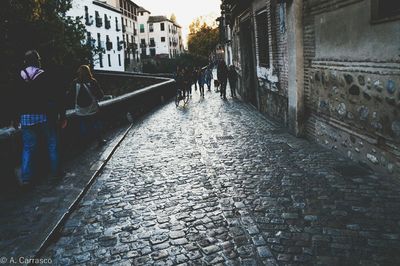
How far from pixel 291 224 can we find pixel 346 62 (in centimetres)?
337

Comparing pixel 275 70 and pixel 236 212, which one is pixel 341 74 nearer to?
pixel 236 212

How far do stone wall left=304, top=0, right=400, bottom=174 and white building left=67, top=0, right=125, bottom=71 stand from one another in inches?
1645

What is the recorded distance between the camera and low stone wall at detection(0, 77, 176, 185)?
5840 millimetres

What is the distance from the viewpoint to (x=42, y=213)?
4.85 meters

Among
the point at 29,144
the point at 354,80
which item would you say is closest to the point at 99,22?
the point at 29,144

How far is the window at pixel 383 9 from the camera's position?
16.8 feet

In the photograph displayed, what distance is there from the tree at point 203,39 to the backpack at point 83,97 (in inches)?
2486

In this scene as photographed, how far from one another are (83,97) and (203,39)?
65560 millimetres

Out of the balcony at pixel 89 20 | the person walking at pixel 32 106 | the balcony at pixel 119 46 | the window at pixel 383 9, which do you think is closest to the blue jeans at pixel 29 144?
the person walking at pixel 32 106

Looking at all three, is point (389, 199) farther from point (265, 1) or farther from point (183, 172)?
point (265, 1)

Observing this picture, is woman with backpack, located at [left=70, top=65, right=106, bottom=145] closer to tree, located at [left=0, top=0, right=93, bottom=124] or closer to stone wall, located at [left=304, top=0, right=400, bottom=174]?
stone wall, located at [left=304, top=0, right=400, bottom=174]

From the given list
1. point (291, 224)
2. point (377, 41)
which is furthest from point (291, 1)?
point (291, 224)

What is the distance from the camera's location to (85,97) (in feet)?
27.4

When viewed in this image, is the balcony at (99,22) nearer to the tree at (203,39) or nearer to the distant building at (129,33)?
the distant building at (129,33)
